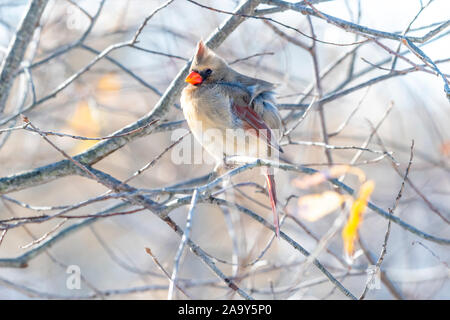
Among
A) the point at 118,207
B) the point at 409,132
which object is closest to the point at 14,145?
the point at 118,207

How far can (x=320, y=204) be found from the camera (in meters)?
2.98

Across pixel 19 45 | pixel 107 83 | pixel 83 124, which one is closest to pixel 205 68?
pixel 19 45

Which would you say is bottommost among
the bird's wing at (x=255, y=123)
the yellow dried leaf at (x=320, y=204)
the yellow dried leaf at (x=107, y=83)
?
the yellow dried leaf at (x=320, y=204)

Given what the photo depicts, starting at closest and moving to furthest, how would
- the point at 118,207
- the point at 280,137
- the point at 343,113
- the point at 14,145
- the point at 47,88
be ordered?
1. the point at 118,207
2. the point at 280,137
3. the point at 47,88
4. the point at 14,145
5. the point at 343,113

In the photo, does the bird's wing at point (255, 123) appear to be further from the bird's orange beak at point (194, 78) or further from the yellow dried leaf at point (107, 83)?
the yellow dried leaf at point (107, 83)

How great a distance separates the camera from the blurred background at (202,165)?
3545 mm

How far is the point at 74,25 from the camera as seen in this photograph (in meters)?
3.95

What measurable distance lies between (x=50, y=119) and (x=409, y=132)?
190 inches

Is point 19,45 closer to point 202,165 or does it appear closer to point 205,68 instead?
point 205,68

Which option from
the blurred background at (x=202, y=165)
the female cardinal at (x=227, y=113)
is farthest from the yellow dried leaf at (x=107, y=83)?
the female cardinal at (x=227, y=113)

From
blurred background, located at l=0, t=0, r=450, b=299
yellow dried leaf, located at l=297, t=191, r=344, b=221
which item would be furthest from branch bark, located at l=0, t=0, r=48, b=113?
yellow dried leaf, located at l=297, t=191, r=344, b=221
